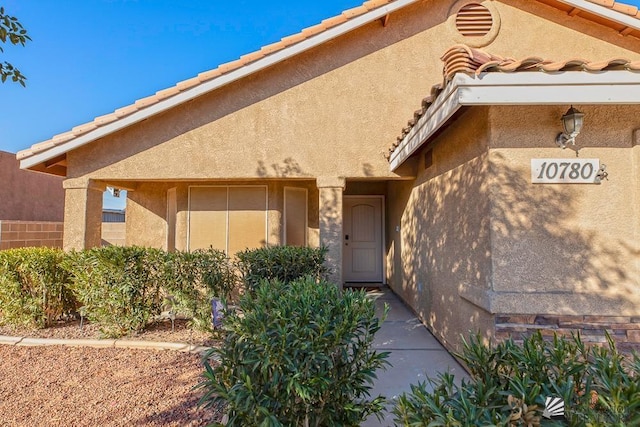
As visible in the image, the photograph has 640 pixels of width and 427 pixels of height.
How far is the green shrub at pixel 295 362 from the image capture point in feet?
8.80

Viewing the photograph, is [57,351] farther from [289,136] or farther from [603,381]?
[603,381]

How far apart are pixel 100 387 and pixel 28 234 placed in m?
9.26

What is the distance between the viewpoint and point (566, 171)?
4277 millimetres

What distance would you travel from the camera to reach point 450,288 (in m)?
5.64

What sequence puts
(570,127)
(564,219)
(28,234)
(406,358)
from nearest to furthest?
1. (570,127)
2. (564,219)
3. (406,358)
4. (28,234)

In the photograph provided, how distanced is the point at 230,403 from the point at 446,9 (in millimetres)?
8969

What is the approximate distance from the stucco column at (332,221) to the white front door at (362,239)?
441 centimetres

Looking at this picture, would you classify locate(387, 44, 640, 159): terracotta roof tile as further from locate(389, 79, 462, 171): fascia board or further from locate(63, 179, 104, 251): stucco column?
locate(63, 179, 104, 251): stucco column

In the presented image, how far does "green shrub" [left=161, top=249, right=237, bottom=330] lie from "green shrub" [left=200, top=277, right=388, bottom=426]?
365 cm

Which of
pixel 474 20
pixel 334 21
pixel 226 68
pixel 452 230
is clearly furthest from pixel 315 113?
pixel 474 20

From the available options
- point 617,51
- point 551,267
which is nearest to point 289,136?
point 551,267

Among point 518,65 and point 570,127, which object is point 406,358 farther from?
point 518,65

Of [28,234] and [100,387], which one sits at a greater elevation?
[28,234]

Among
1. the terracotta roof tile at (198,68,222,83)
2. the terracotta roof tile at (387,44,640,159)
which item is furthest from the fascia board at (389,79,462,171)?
the terracotta roof tile at (198,68,222,83)
